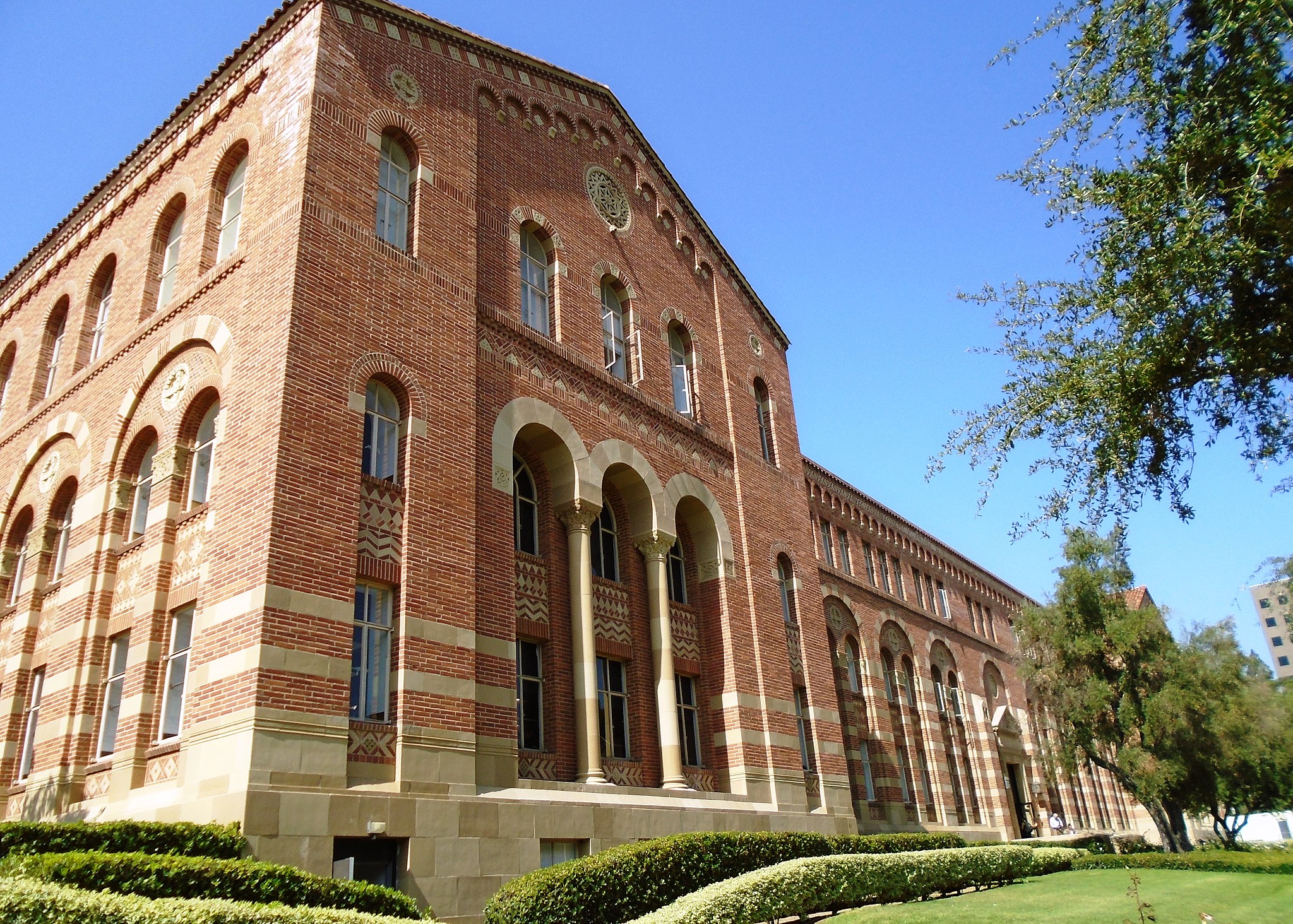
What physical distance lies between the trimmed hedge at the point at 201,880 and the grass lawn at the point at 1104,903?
272 inches

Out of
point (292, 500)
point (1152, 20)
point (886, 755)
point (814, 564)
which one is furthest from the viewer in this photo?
point (886, 755)

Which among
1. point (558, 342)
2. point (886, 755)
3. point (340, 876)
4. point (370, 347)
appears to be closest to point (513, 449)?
point (558, 342)

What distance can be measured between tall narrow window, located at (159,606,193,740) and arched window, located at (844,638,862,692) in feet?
74.3

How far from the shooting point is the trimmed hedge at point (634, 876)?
11539 mm

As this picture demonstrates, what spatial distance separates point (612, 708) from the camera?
18109 millimetres

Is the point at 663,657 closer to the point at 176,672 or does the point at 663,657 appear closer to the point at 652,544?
the point at 652,544

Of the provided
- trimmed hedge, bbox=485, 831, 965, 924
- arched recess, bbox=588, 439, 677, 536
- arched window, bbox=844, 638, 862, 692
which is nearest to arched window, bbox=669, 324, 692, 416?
arched recess, bbox=588, 439, 677, 536

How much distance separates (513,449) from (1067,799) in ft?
134

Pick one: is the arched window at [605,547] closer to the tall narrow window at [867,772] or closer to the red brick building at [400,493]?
the red brick building at [400,493]

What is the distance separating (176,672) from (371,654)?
2877 mm

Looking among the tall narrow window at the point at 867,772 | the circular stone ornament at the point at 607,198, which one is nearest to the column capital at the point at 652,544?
the circular stone ornament at the point at 607,198

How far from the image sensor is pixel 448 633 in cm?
1362

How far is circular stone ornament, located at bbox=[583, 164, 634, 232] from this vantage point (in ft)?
71.7

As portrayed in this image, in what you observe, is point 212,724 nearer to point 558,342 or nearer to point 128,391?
point 128,391
